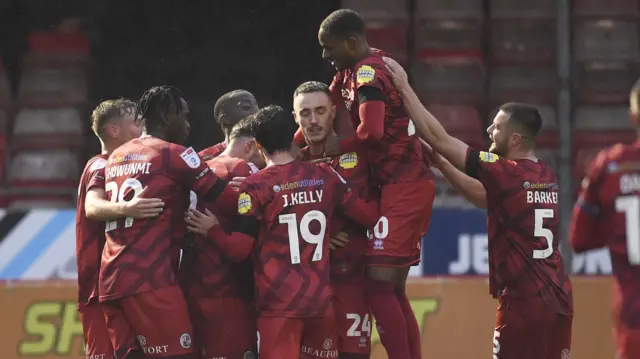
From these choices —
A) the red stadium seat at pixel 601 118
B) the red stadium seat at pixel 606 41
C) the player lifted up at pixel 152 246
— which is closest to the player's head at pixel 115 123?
the player lifted up at pixel 152 246

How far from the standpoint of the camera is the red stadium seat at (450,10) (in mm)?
12554

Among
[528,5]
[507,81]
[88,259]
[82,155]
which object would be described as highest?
[528,5]

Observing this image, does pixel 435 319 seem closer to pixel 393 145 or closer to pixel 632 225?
pixel 393 145

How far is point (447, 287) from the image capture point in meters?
9.49

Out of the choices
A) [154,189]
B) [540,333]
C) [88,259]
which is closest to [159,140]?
[154,189]

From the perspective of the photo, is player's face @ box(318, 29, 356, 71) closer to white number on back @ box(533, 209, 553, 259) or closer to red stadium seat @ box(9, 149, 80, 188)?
white number on back @ box(533, 209, 553, 259)

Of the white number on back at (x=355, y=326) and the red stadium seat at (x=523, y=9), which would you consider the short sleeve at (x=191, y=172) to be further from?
the red stadium seat at (x=523, y=9)

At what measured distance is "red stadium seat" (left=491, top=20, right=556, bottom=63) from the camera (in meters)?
12.6

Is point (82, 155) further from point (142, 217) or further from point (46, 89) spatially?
point (142, 217)

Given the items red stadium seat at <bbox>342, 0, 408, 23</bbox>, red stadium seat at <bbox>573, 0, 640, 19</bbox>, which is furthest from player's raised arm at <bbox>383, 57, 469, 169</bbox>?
red stadium seat at <bbox>573, 0, 640, 19</bbox>

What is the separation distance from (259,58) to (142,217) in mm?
7022

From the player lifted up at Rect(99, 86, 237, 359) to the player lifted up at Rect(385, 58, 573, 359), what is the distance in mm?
1253

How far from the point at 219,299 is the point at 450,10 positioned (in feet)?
22.4

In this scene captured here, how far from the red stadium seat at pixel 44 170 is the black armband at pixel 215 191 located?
6.07 m
